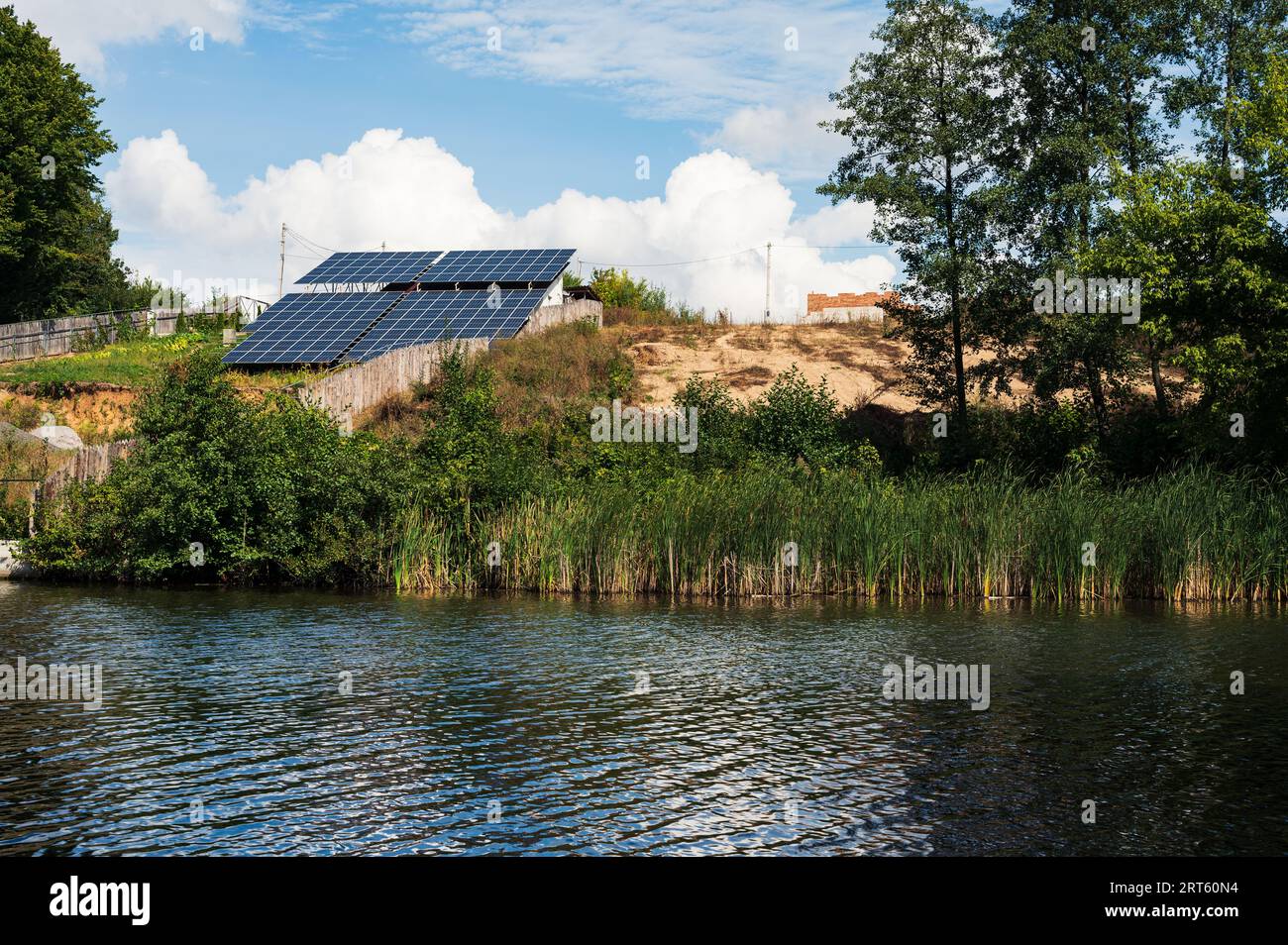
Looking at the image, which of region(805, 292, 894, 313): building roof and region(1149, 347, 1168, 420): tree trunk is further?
region(805, 292, 894, 313): building roof

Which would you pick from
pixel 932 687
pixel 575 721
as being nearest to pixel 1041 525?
pixel 932 687

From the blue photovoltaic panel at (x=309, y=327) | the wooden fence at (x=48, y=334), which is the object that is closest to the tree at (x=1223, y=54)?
the blue photovoltaic panel at (x=309, y=327)

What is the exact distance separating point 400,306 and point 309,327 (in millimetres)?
4200

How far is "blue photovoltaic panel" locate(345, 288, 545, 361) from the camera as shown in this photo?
4831 centimetres

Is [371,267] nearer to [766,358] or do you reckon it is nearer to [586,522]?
[766,358]

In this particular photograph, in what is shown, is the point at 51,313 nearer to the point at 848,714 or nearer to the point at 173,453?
the point at 173,453

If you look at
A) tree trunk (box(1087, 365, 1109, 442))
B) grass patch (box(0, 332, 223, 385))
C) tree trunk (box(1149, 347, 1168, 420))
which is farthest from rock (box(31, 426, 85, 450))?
tree trunk (box(1149, 347, 1168, 420))

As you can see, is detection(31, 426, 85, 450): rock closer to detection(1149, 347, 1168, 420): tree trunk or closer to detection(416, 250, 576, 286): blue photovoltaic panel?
detection(416, 250, 576, 286): blue photovoltaic panel

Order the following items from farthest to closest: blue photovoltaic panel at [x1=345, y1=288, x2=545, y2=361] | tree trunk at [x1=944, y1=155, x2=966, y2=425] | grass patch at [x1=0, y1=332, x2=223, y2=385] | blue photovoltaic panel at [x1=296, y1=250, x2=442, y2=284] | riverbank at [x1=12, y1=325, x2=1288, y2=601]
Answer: blue photovoltaic panel at [x1=296, y1=250, x2=442, y2=284], blue photovoltaic panel at [x1=345, y1=288, x2=545, y2=361], grass patch at [x1=0, y1=332, x2=223, y2=385], tree trunk at [x1=944, y1=155, x2=966, y2=425], riverbank at [x1=12, y1=325, x2=1288, y2=601]

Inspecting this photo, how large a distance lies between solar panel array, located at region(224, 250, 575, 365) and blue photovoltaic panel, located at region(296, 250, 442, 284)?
50 mm

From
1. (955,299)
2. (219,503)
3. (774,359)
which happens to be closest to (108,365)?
(219,503)

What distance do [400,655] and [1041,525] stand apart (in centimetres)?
1508

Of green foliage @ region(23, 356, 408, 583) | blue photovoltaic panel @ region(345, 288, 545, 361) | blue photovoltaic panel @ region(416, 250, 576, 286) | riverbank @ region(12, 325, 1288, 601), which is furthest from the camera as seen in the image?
blue photovoltaic panel @ region(416, 250, 576, 286)

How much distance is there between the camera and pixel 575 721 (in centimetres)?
1397
